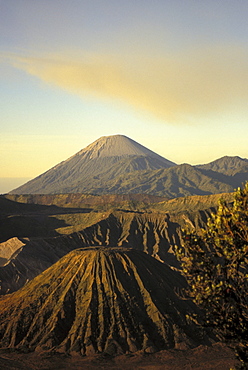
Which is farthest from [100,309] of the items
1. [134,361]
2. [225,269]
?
[225,269]

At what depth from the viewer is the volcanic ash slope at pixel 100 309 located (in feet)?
185

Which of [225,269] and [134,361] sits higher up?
[225,269]

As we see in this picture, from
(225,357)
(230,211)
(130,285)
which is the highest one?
(230,211)

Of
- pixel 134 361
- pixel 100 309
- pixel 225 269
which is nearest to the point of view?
pixel 225 269

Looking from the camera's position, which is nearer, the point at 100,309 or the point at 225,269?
the point at 225,269

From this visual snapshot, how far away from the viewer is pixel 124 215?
516ft

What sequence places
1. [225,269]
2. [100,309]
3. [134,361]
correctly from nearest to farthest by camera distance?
[225,269] → [134,361] → [100,309]

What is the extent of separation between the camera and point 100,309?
60.5 m

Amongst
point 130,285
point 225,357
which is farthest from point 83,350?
point 225,357

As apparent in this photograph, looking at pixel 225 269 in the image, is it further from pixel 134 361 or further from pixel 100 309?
pixel 100 309

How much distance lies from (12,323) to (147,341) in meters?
20.1

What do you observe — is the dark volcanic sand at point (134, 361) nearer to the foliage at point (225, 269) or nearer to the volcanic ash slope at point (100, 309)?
the volcanic ash slope at point (100, 309)

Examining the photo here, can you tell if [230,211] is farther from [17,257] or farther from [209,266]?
[17,257]

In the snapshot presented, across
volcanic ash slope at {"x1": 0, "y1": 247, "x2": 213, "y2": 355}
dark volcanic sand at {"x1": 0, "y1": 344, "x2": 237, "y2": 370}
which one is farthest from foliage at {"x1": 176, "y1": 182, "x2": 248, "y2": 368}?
volcanic ash slope at {"x1": 0, "y1": 247, "x2": 213, "y2": 355}
